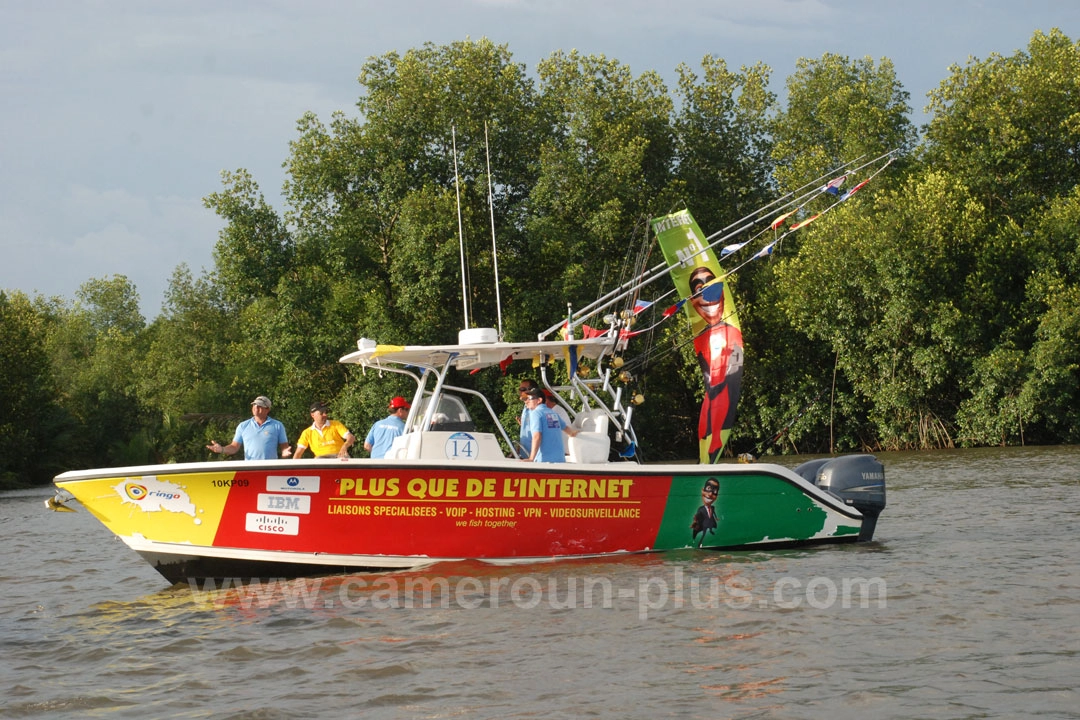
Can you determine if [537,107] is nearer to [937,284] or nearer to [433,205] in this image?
[433,205]

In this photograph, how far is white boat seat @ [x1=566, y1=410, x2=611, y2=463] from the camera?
37.1 feet

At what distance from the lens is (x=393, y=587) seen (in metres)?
10.1

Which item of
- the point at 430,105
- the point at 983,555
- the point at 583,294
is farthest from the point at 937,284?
the point at 983,555

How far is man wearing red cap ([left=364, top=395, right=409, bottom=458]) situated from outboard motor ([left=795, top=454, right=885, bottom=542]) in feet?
15.8

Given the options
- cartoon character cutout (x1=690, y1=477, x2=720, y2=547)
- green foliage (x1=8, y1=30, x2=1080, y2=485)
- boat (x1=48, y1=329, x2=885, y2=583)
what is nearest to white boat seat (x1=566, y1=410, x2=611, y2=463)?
boat (x1=48, y1=329, x2=885, y2=583)

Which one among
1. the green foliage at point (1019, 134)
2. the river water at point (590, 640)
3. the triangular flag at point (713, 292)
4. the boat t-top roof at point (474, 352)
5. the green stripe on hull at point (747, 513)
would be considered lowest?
the river water at point (590, 640)

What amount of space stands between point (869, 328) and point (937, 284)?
96.1 inches

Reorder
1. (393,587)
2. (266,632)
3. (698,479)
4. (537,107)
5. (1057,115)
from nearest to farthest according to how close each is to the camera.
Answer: (266,632)
(393,587)
(698,479)
(1057,115)
(537,107)

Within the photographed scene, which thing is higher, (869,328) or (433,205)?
(433,205)

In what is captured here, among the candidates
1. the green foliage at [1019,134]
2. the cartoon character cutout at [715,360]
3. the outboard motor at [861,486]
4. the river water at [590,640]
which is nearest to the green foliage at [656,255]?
the green foliage at [1019,134]

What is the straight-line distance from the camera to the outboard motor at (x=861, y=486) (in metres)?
12.5

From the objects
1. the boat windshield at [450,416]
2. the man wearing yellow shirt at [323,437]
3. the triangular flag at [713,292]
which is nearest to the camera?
the boat windshield at [450,416]

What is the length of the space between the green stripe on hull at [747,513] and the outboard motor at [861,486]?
0.42m

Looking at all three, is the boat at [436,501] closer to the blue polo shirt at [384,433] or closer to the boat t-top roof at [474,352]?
the boat t-top roof at [474,352]
